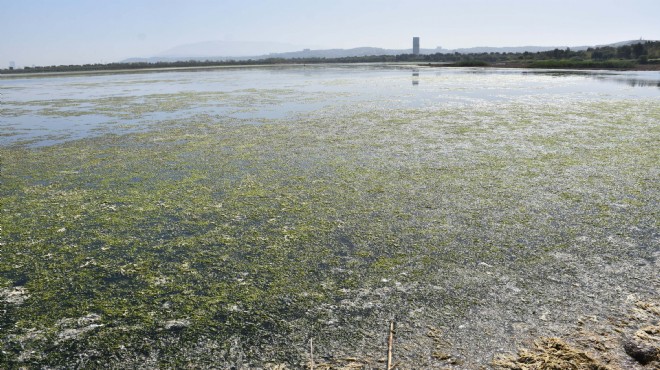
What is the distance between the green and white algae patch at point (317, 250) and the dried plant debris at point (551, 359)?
0.22 feet

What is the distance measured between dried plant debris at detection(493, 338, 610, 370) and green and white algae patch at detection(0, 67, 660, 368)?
7 cm

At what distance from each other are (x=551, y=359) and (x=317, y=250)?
4.81ft

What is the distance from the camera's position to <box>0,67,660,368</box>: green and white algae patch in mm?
1889

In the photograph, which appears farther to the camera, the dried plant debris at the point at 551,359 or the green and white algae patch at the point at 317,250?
the green and white algae patch at the point at 317,250

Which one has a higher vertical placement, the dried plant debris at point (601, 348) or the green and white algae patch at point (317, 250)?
Answer: the green and white algae patch at point (317, 250)

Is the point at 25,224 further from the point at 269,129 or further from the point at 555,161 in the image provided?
the point at 555,161

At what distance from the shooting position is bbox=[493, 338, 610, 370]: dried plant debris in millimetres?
1664

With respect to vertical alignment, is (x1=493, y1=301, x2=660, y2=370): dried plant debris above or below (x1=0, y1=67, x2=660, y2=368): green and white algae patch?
below

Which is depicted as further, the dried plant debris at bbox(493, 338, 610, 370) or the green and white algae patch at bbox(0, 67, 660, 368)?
the green and white algae patch at bbox(0, 67, 660, 368)

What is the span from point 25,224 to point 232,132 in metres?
3.86

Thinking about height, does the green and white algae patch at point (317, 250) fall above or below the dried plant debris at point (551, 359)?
above

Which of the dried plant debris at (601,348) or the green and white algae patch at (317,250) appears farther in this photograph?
the green and white algae patch at (317,250)

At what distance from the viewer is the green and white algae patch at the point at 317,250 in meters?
1.89

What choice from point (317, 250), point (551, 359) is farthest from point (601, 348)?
point (317, 250)
